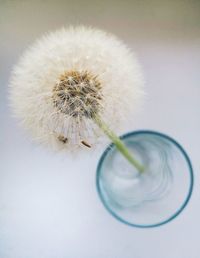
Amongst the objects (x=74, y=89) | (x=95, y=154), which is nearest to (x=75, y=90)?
(x=74, y=89)

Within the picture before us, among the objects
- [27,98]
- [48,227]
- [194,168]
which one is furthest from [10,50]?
[194,168]

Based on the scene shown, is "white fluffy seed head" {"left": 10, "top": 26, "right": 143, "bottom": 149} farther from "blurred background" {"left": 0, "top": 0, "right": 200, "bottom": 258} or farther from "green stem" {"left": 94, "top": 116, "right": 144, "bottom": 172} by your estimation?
"blurred background" {"left": 0, "top": 0, "right": 200, "bottom": 258}

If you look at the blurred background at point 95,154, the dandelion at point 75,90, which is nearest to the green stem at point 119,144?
the dandelion at point 75,90

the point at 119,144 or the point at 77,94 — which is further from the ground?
the point at 77,94

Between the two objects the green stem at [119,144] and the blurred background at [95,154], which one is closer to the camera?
the green stem at [119,144]

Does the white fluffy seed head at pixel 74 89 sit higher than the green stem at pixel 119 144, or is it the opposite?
the white fluffy seed head at pixel 74 89

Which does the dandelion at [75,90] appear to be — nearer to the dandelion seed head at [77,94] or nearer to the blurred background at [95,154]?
the dandelion seed head at [77,94]

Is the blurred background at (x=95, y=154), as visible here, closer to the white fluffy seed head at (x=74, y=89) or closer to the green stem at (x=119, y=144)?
the green stem at (x=119, y=144)

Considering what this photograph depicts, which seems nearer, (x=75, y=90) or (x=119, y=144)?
(x=75, y=90)

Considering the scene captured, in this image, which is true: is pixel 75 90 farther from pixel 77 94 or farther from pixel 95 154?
pixel 95 154
